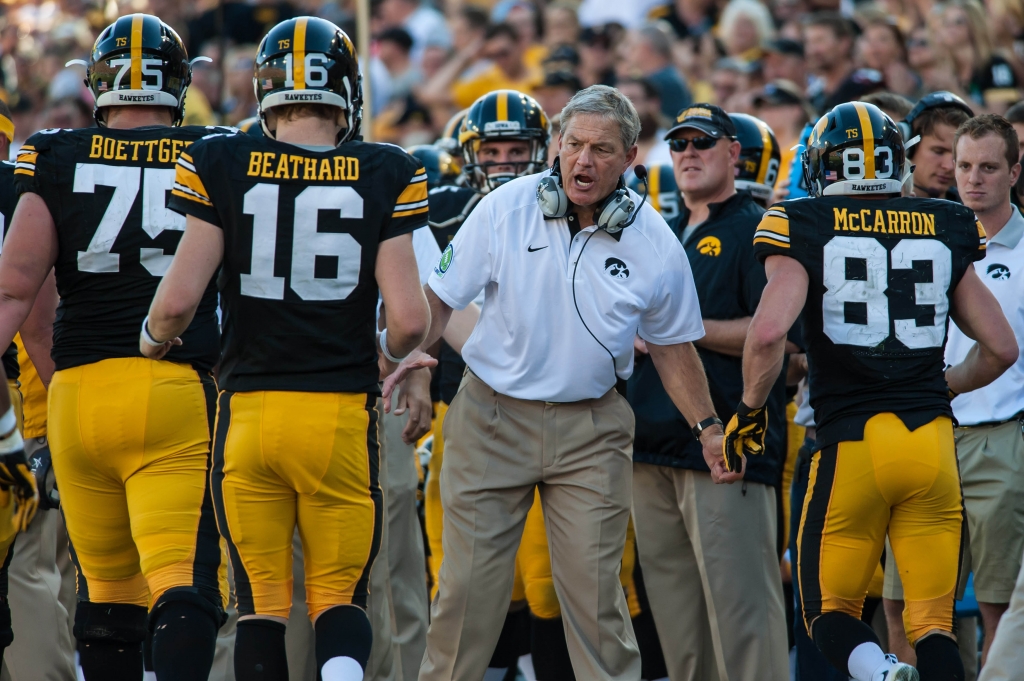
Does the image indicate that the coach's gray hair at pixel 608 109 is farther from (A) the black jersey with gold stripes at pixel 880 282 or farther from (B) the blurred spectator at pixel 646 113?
(B) the blurred spectator at pixel 646 113

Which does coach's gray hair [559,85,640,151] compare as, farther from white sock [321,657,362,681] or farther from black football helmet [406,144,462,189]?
black football helmet [406,144,462,189]

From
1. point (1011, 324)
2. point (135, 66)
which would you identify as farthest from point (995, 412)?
point (135, 66)

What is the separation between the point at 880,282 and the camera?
429 cm

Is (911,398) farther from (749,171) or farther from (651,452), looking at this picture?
(749,171)

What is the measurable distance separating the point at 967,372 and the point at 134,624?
10.1 ft

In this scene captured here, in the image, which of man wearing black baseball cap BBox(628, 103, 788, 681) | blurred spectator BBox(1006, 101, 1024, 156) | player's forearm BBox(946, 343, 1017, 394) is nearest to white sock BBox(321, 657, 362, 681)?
man wearing black baseball cap BBox(628, 103, 788, 681)

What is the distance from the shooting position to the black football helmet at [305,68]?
3865mm

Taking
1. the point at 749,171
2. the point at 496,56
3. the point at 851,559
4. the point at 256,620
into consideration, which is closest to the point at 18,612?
the point at 256,620

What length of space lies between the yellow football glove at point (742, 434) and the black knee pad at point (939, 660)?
851 millimetres

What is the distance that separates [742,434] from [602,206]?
37.0 inches

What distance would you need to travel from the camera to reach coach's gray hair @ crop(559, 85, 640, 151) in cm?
443

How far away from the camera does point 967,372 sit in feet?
15.4

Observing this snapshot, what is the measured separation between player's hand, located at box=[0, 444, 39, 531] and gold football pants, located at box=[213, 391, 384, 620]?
53cm

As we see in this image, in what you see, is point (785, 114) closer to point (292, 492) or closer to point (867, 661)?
point (867, 661)
